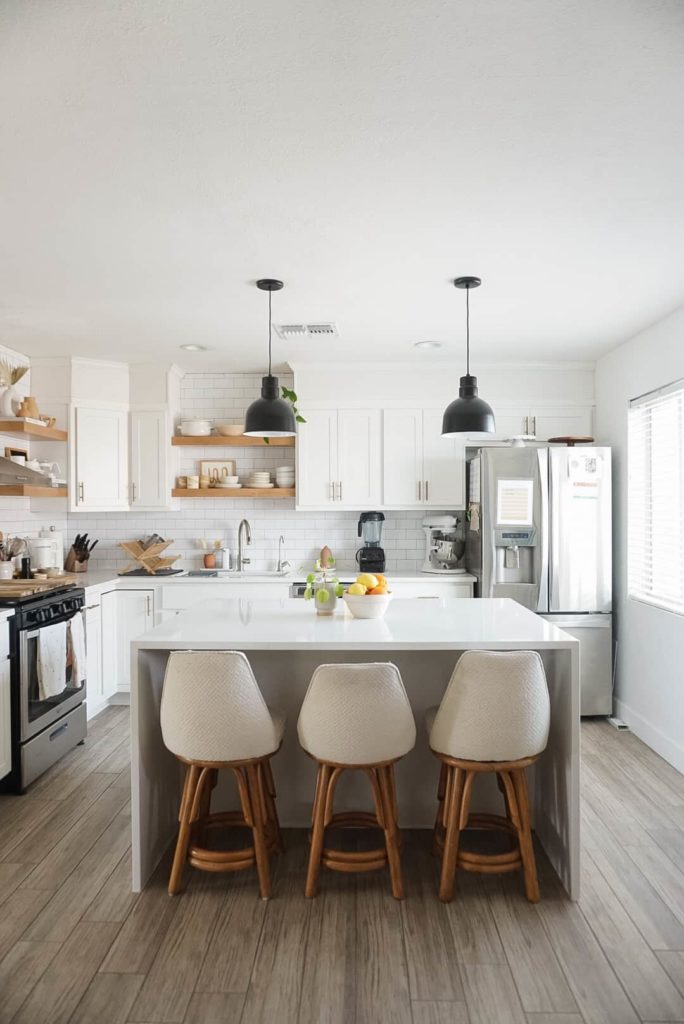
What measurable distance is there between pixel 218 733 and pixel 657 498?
3119 millimetres

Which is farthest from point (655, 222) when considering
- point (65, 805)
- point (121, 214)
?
point (65, 805)

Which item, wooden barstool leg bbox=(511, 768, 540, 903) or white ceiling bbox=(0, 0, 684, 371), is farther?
wooden barstool leg bbox=(511, 768, 540, 903)

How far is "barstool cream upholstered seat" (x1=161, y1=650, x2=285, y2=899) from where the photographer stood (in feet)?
8.05

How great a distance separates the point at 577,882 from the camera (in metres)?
2.53

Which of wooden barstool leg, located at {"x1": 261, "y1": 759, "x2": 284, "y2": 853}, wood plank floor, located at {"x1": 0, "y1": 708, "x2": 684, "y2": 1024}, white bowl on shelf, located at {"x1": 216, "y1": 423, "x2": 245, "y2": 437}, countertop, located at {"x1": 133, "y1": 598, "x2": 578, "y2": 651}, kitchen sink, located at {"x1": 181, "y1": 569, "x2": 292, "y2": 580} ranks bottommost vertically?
wood plank floor, located at {"x1": 0, "y1": 708, "x2": 684, "y2": 1024}

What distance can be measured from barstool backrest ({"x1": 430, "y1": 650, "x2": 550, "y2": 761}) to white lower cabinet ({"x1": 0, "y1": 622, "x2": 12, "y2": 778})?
2.27 meters

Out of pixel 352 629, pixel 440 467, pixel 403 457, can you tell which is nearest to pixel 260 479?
pixel 403 457

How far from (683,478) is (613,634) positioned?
140cm

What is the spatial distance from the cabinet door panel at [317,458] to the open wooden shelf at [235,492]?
0.58ft

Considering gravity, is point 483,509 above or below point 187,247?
below

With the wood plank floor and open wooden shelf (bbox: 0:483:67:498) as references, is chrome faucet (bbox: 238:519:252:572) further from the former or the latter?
the wood plank floor

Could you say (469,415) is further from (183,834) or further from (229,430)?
(229,430)

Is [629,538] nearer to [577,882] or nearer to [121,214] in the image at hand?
[577,882]

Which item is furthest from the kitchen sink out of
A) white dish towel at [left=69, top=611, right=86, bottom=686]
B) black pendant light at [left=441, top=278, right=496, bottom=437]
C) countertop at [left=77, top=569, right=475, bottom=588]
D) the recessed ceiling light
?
black pendant light at [left=441, top=278, right=496, bottom=437]
